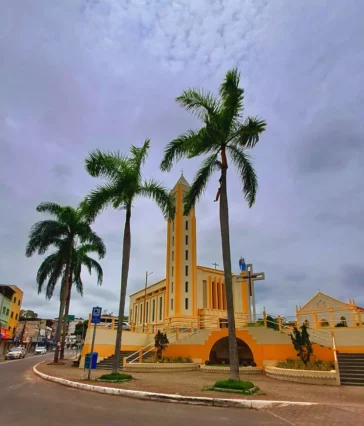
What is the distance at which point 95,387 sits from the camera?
35.4ft

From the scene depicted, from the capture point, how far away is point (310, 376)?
14.2 metres

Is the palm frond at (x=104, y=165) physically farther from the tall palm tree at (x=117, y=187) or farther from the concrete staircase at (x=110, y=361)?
the concrete staircase at (x=110, y=361)

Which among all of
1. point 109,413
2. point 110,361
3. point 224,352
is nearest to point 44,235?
point 110,361

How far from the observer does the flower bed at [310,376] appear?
13.8 m

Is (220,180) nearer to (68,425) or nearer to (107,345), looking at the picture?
(68,425)

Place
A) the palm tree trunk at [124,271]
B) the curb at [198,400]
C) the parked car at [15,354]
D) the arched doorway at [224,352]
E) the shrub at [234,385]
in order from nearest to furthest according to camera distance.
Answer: the curb at [198,400] < the shrub at [234,385] < the palm tree trunk at [124,271] < the arched doorway at [224,352] < the parked car at [15,354]

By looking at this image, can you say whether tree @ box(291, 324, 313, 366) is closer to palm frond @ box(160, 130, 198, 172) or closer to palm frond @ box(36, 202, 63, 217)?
palm frond @ box(160, 130, 198, 172)

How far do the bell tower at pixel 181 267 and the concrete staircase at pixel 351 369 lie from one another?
16739 millimetres

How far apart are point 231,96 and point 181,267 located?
883 inches

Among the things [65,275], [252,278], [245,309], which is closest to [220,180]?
[252,278]

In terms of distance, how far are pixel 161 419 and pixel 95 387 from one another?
16.6ft

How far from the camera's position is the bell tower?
3206cm

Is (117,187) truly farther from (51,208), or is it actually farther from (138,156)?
(51,208)

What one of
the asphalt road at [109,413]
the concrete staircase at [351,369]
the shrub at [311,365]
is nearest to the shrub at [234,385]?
the asphalt road at [109,413]
